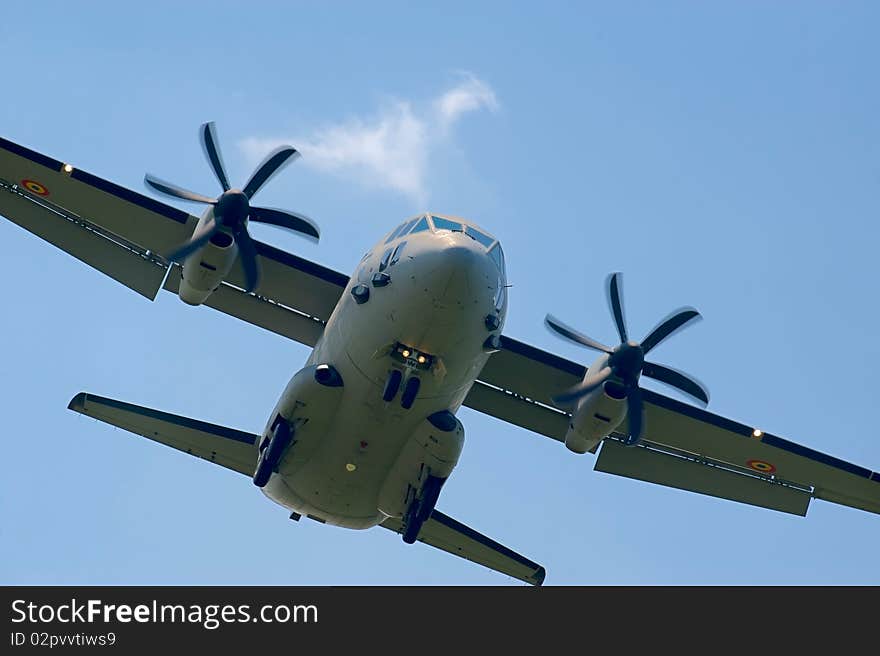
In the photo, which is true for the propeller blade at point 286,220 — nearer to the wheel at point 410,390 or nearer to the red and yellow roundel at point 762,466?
the wheel at point 410,390

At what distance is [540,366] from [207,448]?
23.9 ft

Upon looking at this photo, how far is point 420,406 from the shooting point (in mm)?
18625

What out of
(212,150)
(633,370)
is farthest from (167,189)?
(633,370)

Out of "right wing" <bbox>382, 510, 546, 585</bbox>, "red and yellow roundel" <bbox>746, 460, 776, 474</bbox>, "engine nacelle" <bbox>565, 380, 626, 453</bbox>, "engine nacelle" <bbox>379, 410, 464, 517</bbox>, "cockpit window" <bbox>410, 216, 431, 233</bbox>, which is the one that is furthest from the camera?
"red and yellow roundel" <bbox>746, 460, 776, 474</bbox>

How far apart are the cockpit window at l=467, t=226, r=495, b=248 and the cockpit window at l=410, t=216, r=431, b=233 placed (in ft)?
2.53

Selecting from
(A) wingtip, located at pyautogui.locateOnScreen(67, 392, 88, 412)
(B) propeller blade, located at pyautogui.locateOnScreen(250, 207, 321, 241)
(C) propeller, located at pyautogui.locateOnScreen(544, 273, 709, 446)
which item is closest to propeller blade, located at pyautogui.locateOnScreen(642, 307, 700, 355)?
(C) propeller, located at pyautogui.locateOnScreen(544, 273, 709, 446)

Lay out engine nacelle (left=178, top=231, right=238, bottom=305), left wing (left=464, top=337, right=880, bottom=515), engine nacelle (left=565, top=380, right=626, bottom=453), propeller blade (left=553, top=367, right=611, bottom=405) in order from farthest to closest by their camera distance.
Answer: left wing (left=464, top=337, right=880, bottom=515) → propeller blade (left=553, top=367, right=611, bottom=405) → engine nacelle (left=565, top=380, right=626, bottom=453) → engine nacelle (left=178, top=231, right=238, bottom=305)

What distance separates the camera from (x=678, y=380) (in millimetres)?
20328

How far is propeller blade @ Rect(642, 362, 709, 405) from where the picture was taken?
20.3 m

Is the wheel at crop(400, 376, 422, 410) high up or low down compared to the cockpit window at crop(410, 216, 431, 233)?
down

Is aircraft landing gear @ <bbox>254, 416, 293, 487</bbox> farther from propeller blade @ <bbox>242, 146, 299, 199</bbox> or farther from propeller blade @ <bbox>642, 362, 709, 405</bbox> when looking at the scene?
propeller blade @ <bbox>642, 362, 709, 405</bbox>

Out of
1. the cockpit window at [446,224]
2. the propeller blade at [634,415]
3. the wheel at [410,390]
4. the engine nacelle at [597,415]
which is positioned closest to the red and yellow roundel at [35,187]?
the cockpit window at [446,224]

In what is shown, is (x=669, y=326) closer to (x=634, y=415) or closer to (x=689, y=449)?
(x=634, y=415)

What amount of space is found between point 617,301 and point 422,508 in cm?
575
